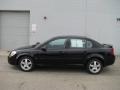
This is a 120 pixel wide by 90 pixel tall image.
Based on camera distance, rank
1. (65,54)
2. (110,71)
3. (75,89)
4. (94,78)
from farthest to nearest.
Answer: (110,71) → (65,54) → (94,78) → (75,89)

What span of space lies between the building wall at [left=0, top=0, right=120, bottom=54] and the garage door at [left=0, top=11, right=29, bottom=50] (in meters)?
0.72

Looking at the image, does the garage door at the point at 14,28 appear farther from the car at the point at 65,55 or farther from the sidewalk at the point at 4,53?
the car at the point at 65,55

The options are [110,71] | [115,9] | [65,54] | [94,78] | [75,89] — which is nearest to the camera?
[75,89]

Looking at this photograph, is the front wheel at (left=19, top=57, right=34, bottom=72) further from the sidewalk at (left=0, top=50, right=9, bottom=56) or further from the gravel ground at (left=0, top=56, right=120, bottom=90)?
the sidewalk at (left=0, top=50, right=9, bottom=56)

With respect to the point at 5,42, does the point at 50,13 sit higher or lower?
higher

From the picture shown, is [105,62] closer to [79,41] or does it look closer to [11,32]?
[79,41]

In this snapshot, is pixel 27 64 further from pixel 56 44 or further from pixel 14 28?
pixel 14 28

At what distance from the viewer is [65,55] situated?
1030 centimetres

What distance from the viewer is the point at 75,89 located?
7965 mm

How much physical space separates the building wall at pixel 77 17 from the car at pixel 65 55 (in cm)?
503

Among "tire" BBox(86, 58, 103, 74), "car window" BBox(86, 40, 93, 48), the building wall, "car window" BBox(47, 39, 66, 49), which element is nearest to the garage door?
the building wall

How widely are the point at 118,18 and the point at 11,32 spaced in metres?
6.74

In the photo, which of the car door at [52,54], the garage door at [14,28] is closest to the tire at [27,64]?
the car door at [52,54]

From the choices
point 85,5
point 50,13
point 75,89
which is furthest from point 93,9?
point 75,89
